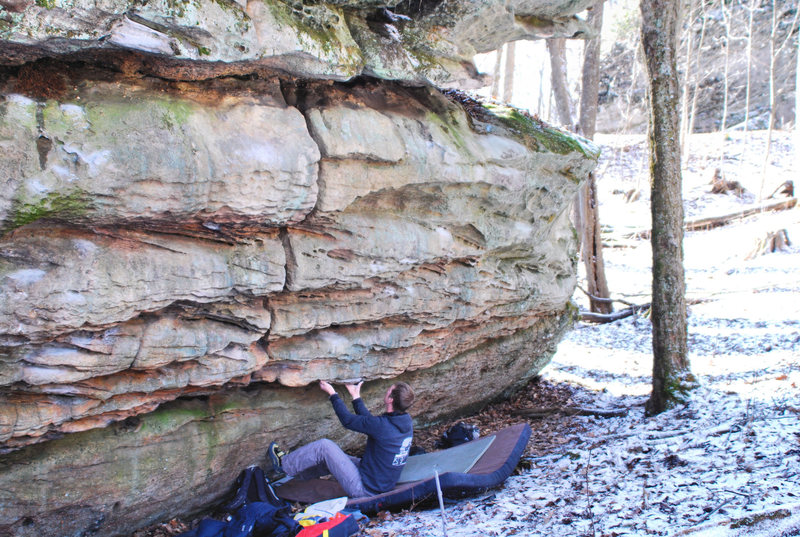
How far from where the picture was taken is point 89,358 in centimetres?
421

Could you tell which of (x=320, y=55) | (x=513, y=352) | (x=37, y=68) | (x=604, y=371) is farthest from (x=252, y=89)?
(x=604, y=371)

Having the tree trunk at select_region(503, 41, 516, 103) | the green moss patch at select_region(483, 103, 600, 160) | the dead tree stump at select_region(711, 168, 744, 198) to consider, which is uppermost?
the tree trunk at select_region(503, 41, 516, 103)

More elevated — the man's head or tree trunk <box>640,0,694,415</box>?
tree trunk <box>640,0,694,415</box>

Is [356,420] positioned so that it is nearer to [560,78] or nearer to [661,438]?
[661,438]

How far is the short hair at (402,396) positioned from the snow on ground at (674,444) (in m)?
0.99

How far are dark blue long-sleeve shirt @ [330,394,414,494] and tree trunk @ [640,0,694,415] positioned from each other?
11.1 feet

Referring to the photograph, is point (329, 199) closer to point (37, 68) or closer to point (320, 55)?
point (320, 55)

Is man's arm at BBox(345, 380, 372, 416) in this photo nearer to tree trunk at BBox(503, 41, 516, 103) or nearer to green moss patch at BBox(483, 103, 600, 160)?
green moss patch at BBox(483, 103, 600, 160)

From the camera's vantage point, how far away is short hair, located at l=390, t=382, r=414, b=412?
568cm

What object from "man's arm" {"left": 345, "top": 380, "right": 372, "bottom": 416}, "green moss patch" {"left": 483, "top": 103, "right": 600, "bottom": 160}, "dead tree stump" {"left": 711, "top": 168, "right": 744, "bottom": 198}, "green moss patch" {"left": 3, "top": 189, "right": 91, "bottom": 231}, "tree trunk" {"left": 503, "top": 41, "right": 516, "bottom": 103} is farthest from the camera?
"dead tree stump" {"left": 711, "top": 168, "right": 744, "bottom": 198}

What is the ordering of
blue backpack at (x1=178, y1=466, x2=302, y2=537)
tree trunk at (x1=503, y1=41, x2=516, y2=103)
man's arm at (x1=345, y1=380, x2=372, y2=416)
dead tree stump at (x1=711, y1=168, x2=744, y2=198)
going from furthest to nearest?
dead tree stump at (x1=711, y1=168, x2=744, y2=198) → tree trunk at (x1=503, y1=41, x2=516, y2=103) → man's arm at (x1=345, y1=380, x2=372, y2=416) → blue backpack at (x1=178, y1=466, x2=302, y2=537)

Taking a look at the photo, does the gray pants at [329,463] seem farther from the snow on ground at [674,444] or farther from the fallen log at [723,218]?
the fallen log at [723,218]

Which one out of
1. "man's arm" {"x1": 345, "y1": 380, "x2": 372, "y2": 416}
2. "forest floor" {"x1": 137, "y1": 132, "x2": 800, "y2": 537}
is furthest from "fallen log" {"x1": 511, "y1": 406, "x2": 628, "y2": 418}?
"man's arm" {"x1": 345, "y1": 380, "x2": 372, "y2": 416}

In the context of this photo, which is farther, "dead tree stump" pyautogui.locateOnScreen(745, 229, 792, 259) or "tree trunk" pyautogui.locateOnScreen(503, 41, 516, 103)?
"tree trunk" pyautogui.locateOnScreen(503, 41, 516, 103)
